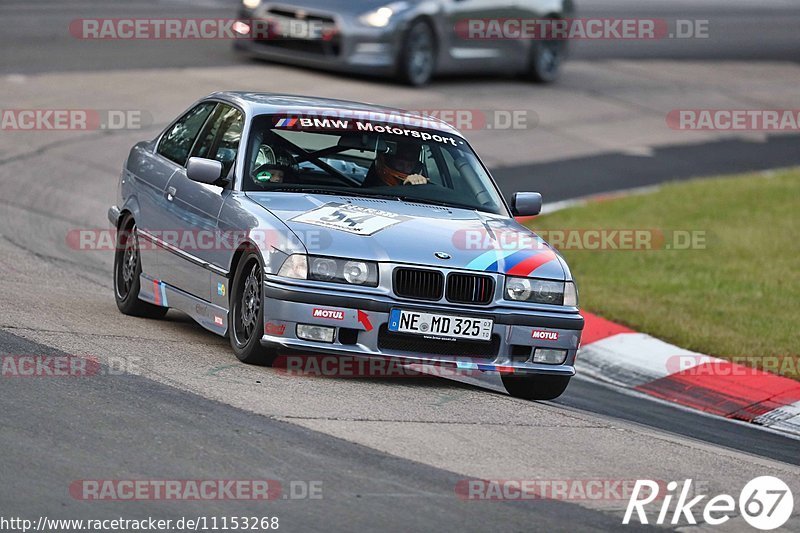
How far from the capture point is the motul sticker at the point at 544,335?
8328 millimetres

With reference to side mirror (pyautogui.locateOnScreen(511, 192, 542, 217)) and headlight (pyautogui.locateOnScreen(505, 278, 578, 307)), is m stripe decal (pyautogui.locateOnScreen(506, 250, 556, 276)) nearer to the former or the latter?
headlight (pyautogui.locateOnScreen(505, 278, 578, 307))

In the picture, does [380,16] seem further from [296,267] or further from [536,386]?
[296,267]

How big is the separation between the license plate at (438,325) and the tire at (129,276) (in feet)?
7.92

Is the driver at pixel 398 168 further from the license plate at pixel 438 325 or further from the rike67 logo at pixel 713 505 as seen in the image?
the rike67 logo at pixel 713 505

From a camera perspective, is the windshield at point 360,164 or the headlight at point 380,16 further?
the headlight at point 380,16

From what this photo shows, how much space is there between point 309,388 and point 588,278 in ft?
19.9

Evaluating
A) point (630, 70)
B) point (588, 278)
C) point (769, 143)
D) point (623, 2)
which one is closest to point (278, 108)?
point (588, 278)

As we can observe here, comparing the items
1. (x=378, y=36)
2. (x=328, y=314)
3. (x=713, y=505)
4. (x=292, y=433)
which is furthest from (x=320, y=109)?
(x=378, y=36)

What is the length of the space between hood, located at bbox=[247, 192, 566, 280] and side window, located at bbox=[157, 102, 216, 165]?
51.4 inches

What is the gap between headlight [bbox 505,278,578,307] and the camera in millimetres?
8297

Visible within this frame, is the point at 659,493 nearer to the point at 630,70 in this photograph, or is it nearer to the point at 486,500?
the point at 486,500

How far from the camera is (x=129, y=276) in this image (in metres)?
10.1

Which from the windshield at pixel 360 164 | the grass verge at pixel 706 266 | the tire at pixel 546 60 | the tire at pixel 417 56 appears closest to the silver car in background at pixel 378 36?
the tire at pixel 417 56

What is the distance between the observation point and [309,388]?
25.9ft
